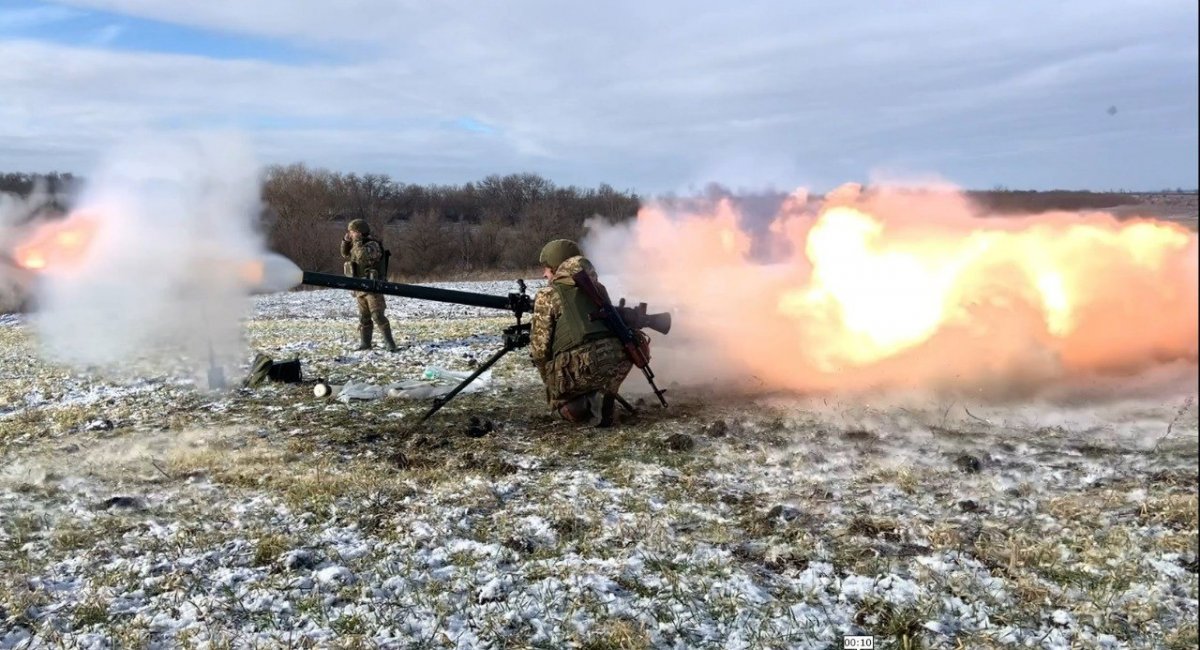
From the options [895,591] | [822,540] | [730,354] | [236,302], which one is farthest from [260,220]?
[895,591]

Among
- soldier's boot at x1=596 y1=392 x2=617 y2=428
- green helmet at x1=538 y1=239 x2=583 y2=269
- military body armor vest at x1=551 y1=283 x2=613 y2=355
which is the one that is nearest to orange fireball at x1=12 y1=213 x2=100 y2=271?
green helmet at x1=538 y1=239 x2=583 y2=269

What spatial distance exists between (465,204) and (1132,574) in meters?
49.5

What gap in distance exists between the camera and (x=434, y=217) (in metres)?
50.9

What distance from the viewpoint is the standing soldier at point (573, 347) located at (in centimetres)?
868

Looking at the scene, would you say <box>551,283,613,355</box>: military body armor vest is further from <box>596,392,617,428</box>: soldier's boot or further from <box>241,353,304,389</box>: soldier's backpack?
<box>241,353,304,389</box>: soldier's backpack

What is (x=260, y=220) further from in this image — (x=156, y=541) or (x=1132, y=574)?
(x=1132, y=574)

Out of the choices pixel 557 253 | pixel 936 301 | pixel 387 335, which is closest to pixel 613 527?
pixel 557 253

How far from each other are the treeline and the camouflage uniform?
1123 centimetres

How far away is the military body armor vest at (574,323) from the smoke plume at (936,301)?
10.3 ft

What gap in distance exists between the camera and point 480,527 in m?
5.89

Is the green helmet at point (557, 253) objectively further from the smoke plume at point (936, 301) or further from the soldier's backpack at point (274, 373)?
the soldier's backpack at point (274, 373)

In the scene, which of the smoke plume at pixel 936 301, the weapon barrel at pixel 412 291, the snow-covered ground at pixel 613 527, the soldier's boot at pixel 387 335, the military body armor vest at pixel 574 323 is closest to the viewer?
the snow-covered ground at pixel 613 527

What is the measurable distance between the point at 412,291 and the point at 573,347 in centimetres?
235

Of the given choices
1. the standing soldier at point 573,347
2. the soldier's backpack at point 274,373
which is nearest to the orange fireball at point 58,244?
the soldier's backpack at point 274,373
